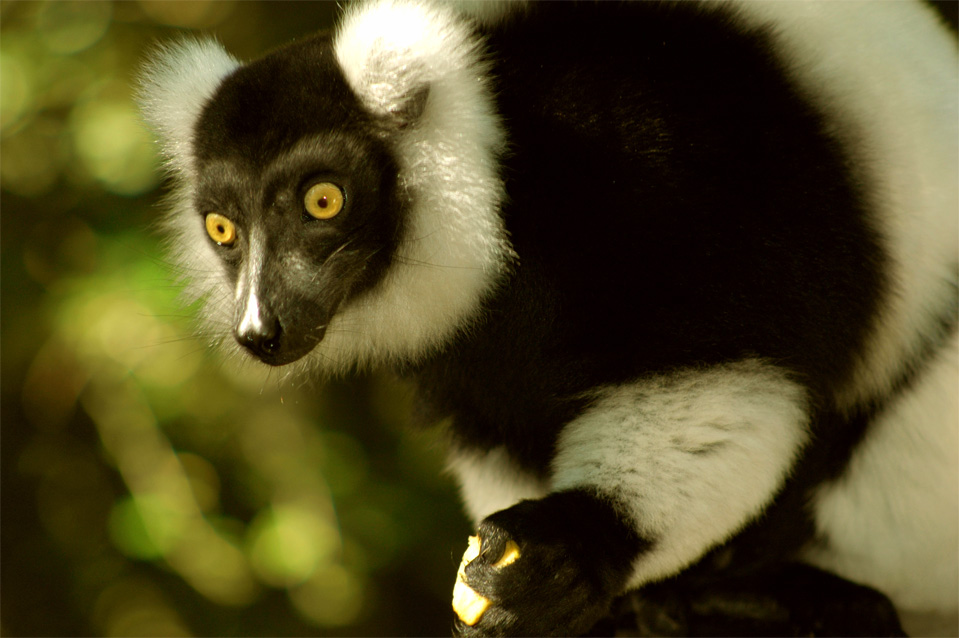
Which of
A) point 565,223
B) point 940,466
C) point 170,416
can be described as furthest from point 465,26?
point 170,416

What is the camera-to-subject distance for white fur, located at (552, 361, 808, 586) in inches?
76.0

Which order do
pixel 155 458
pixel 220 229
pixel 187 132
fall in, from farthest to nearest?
pixel 155 458 → pixel 187 132 → pixel 220 229

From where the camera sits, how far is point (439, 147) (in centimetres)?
204

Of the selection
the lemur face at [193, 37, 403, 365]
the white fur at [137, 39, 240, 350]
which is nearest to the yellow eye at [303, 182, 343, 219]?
the lemur face at [193, 37, 403, 365]

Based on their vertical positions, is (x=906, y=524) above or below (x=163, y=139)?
above

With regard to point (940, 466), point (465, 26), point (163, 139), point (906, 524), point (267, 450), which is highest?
point (465, 26)

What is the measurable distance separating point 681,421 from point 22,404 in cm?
353

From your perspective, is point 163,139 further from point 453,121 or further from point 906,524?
point 906,524

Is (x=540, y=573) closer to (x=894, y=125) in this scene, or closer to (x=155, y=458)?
(x=894, y=125)

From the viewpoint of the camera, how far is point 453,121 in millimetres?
2006

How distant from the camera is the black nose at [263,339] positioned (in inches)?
77.2

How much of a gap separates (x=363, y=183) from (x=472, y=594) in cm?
90

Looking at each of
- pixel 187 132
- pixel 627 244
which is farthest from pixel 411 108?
pixel 187 132

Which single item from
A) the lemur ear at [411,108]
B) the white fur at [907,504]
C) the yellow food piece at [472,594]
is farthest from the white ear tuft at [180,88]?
the white fur at [907,504]
